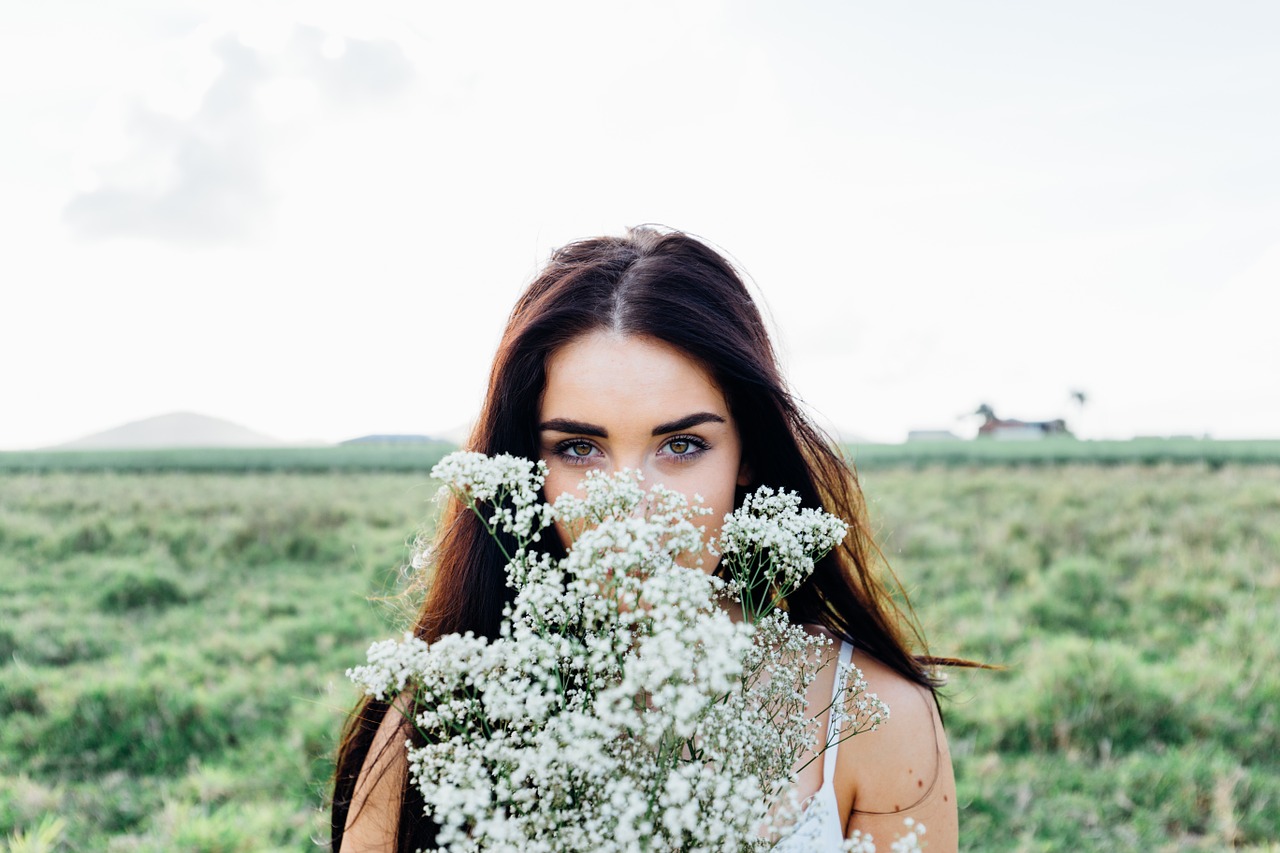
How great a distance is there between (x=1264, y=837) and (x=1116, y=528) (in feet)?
22.7

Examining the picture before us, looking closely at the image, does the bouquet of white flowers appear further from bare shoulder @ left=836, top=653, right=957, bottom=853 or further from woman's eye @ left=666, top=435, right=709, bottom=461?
bare shoulder @ left=836, top=653, right=957, bottom=853

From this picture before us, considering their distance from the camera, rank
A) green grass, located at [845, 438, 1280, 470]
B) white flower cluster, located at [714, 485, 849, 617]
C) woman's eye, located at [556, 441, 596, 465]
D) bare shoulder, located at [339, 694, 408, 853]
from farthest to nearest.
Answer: green grass, located at [845, 438, 1280, 470]
bare shoulder, located at [339, 694, 408, 853]
woman's eye, located at [556, 441, 596, 465]
white flower cluster, located at [714, 485, 849, 617]

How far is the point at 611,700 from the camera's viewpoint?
1093 millimetres

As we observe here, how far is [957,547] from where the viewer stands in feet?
36.4

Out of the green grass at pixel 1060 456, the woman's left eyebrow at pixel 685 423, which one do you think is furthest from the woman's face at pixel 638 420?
the green grass at pixel 1060 456

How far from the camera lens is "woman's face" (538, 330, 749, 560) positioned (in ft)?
7.78

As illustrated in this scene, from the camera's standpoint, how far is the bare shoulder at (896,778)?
2854mm

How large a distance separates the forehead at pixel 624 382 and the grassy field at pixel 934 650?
1.99 metres

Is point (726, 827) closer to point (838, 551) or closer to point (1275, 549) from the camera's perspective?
point (838, 551)

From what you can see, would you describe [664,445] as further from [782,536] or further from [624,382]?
[782,536]

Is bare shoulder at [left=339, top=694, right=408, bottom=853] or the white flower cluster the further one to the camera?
bare shoulder at [left=339, top=694, right=408, bottom=853]

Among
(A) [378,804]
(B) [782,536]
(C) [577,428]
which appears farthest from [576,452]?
(A) [378,804]

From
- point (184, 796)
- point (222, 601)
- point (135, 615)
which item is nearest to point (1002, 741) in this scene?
point (184, 796)

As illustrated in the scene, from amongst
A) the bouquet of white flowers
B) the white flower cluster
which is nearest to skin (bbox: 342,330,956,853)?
the white flower cluster
